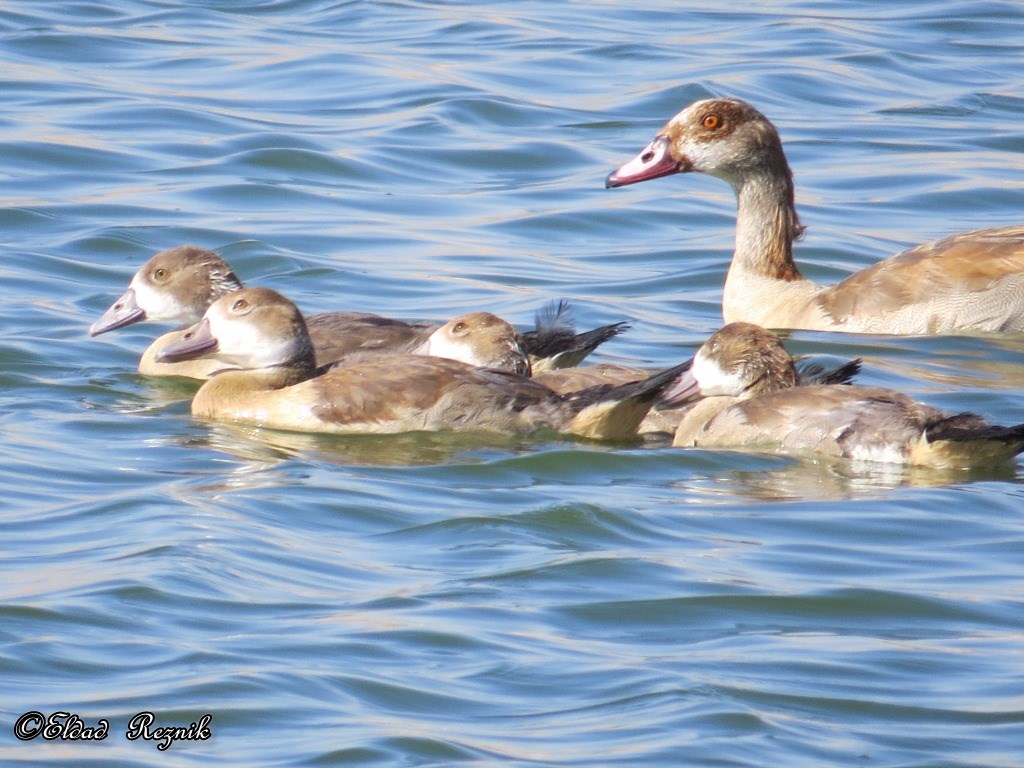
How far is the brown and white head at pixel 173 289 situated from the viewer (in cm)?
1108

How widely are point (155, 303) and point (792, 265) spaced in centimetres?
392

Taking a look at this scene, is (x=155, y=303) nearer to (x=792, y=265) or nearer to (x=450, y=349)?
(x=450, y=349)

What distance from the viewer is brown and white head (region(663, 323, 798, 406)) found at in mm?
9625

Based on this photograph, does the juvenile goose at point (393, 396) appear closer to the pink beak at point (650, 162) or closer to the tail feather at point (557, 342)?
the tail feather at point (557, 342)

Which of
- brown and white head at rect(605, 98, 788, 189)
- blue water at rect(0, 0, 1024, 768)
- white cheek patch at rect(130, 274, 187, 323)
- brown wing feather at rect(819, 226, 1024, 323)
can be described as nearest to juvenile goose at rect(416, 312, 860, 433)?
blue water at rect(0, 0, 1024, 768)

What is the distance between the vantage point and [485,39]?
19.5 m

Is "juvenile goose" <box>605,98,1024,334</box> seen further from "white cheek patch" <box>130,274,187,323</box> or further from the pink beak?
"white cheek patch" <box>130,274,187,323</box>

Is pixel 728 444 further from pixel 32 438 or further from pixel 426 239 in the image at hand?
pixel 426 239

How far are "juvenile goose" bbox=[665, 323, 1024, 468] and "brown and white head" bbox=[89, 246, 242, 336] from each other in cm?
290

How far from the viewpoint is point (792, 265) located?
12.9 meters

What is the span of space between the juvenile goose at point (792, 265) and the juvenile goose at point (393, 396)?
111 inches

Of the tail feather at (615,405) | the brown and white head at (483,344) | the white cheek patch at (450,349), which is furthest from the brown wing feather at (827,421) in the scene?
the white cheek patch at (450,349)

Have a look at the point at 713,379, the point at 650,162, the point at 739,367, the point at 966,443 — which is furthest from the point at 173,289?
the point at 966,443

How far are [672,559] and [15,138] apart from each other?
9.33m
